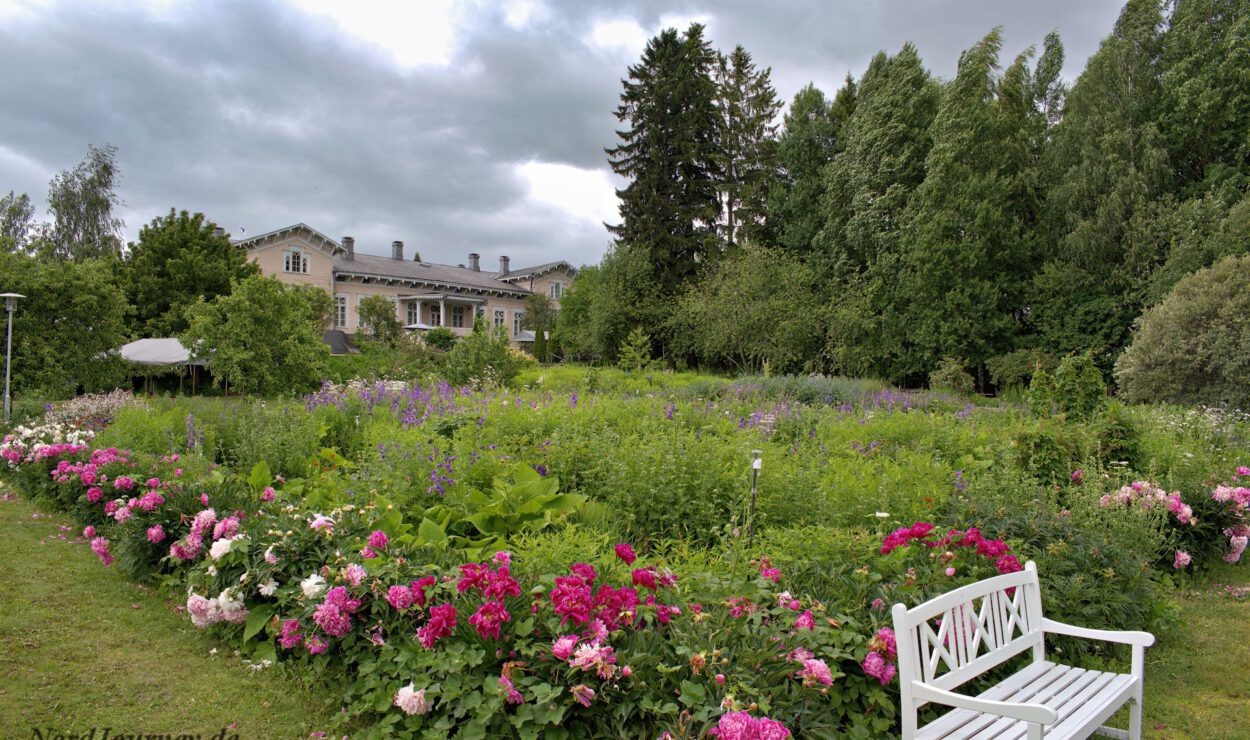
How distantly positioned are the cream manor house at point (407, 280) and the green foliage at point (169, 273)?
6.20m

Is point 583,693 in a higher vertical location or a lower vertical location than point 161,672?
higher

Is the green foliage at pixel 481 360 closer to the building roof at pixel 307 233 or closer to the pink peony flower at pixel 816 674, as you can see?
the pink peony flower at pixel 816 674

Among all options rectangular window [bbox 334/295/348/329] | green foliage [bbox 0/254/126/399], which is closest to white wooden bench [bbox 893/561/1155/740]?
green foliage [bbox 0/254/126/399]

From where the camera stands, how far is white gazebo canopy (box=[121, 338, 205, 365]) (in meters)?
17.8

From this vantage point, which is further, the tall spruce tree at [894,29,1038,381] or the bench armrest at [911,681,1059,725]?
the tall spruce tree at [894,29,1038,381]

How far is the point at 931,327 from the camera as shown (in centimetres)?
2162

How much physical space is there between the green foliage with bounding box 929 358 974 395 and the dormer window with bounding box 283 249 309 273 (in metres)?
31.1

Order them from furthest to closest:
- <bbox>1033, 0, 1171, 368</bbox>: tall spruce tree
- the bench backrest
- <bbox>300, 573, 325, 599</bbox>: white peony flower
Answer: <bbox>1033, 0, 1171, 368</bbox>: tall spruce tree < <bbox>300, 573, 325, 599</bbox>: white peony flower < the bench backrest

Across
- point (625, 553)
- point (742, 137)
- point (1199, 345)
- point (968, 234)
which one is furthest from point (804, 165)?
point (625, 553)

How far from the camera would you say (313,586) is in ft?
9.93

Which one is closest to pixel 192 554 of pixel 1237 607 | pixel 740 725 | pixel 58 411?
pixel 740 725

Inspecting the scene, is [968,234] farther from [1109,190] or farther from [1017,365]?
[1017,365]

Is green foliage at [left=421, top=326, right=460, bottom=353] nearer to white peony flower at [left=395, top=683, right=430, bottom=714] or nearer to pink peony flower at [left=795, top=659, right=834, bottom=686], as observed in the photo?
white peony flower at [left=395, top=683, right=430, bottom=714]

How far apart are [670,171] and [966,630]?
28501 mm
